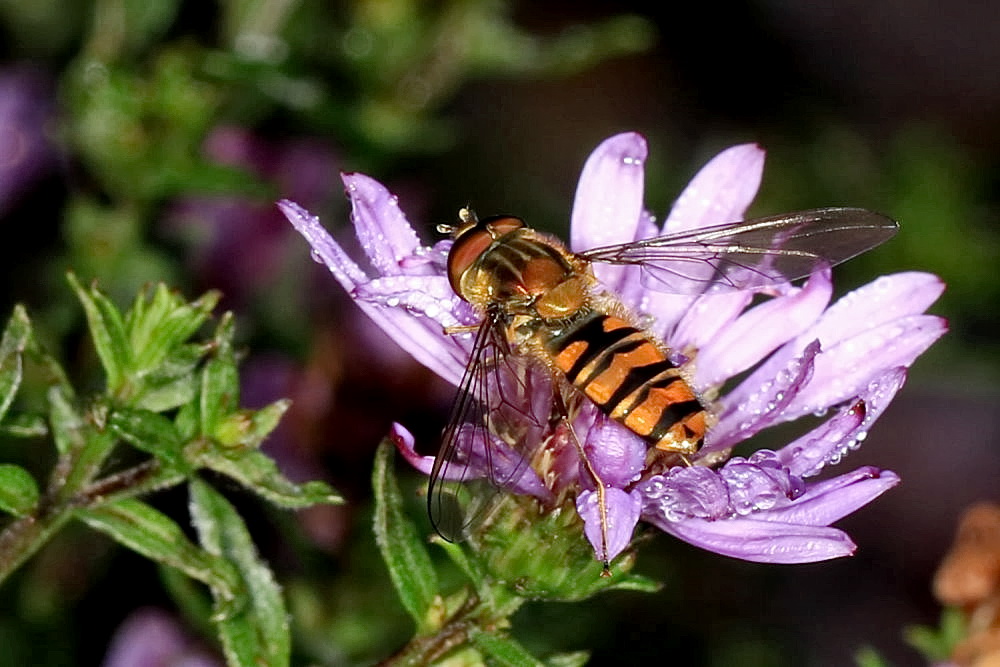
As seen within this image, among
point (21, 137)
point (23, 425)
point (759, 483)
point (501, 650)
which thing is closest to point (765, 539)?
point (759, 483)

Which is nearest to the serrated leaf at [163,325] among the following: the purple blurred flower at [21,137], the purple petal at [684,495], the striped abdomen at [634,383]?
the striped abdomen at [634,383]

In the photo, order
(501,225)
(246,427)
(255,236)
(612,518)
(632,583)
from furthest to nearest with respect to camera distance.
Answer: (255,236) → (501,225) → (246,427) → (632,583) → (612,518)

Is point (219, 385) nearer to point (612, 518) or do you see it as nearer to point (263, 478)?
point (263, 478)

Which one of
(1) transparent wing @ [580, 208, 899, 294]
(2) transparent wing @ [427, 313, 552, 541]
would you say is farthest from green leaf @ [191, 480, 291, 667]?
(1) transparent wing @ [580, 208, 899, 294]

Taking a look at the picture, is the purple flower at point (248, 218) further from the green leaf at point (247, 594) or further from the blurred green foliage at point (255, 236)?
the green leaf at point (247, 594)

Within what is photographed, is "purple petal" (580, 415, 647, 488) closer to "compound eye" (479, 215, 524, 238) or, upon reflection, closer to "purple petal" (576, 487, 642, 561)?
"purple petal" (576, 487, 642, 561)

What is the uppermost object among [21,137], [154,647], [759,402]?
[21,137]

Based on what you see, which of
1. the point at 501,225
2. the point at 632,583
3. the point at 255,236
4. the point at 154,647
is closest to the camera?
the point at 632,583

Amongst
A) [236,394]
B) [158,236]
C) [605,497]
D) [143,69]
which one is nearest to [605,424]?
[605,497]

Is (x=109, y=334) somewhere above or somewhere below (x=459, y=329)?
above
